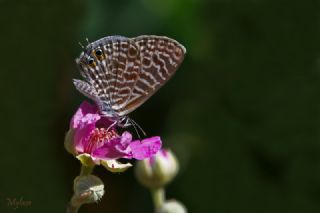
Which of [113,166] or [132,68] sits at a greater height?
[132,68]

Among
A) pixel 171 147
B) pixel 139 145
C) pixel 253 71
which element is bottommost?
pixel 171 147

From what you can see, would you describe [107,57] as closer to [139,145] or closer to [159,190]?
[139,145]

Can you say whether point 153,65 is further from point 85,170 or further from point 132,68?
point 85,170

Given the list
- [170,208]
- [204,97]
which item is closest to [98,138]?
[170,208]

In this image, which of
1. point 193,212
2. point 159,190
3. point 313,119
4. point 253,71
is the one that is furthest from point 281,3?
point 159,190

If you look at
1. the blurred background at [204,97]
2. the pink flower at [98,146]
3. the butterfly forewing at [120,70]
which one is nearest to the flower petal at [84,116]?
the pink flower at [98,146]

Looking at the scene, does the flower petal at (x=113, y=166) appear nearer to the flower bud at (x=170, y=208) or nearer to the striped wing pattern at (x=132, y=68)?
the striped wing pattern at (x=132, y=68)

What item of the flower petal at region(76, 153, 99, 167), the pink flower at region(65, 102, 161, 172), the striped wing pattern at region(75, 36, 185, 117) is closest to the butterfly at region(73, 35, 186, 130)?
the striped wing pattern at region(75, 36, 185, 117)

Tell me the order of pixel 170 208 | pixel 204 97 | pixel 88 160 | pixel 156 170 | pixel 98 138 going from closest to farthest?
pixel 88 160 < pixel 98 138 < pixel 170 208 < pixel 156 170 < pixel 204 97
